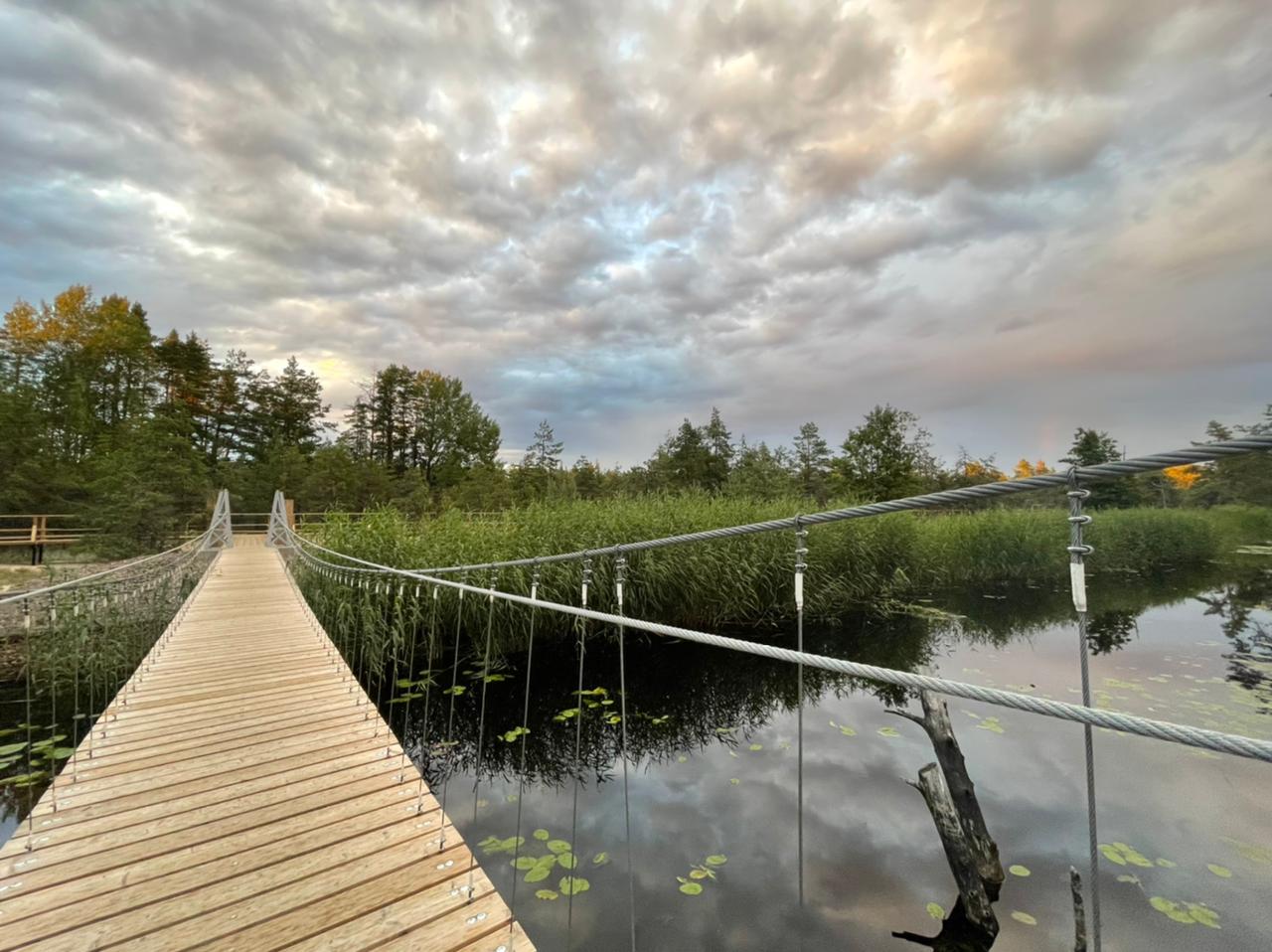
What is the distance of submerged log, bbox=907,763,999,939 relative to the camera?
2.47 metres

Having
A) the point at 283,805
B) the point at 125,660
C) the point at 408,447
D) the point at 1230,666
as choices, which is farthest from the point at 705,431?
the point at 283,805

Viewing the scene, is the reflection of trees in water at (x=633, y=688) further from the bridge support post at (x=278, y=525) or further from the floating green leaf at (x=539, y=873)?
the bridge support post at (x=278, y=525)

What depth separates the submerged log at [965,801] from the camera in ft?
8.77

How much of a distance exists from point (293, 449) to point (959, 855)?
2879 centimetres

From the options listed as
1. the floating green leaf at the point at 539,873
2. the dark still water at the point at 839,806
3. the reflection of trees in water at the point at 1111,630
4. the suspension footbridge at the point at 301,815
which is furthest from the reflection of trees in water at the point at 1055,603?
the floating green leaf at the point at 539,873

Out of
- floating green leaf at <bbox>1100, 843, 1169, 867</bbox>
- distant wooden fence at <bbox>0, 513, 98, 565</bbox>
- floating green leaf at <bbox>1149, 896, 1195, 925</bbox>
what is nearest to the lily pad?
floating green leaf at <bbox>1100, 843, 1169, 867</bbox>

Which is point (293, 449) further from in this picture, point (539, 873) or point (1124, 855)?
point (1124, 855)

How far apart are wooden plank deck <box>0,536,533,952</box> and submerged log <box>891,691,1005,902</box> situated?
2.39 meters

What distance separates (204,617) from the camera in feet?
19.1

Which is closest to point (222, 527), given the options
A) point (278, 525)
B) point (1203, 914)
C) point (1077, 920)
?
point (278, 525)

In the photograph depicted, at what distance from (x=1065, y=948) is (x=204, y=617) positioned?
311 inches

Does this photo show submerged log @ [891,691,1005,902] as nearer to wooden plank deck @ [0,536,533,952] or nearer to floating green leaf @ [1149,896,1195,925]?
floating green leaf @ [1149,896,1195,925]

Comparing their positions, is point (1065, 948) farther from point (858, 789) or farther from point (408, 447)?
point (408, 447)

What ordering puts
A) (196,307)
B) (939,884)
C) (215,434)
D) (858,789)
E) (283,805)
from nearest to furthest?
(283,805), (939,884), (858,789), (196,307), (215,434)
